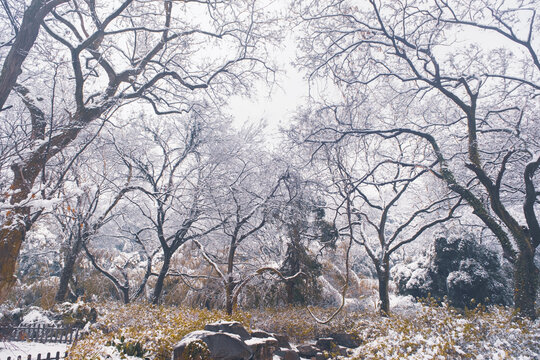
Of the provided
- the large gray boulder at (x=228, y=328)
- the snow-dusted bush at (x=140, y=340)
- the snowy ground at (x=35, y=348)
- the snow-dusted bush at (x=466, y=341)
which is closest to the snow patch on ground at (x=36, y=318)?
the snowy ground at (x=35, y=348)

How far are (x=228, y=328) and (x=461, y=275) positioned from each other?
1245 cm

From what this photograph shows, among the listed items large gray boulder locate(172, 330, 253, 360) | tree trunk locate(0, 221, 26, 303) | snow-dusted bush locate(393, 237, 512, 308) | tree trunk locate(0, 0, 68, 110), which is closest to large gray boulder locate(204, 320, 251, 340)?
large gray boulder locate(172, 330, 253, 360)

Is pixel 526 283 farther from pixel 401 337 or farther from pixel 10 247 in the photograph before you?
pixel 10 247

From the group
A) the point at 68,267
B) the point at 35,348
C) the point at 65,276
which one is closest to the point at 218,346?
the point at 35,348

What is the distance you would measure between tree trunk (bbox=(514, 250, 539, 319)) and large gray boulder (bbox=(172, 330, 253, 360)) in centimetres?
544

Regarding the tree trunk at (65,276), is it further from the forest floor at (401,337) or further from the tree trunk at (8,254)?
the tree trunk at (8,254)

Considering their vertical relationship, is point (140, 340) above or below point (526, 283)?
below

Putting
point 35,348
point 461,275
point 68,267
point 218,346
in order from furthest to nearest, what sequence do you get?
point 461,275 < point 68,267 < point 35,348 < point 218,346

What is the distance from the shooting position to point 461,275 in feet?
45.4

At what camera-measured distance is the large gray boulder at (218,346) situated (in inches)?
200

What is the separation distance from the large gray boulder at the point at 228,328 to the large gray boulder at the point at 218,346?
1.06 ft

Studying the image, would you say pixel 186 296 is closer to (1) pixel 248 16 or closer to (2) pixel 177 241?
(2) pixel 177 241

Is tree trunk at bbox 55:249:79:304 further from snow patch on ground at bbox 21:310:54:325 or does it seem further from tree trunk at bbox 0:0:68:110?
tree trunk at bbox 0:0:68:110

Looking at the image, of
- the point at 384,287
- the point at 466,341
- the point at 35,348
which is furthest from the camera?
the point at 384,287
